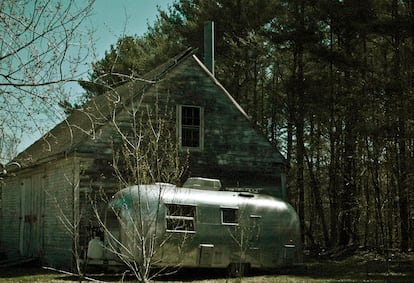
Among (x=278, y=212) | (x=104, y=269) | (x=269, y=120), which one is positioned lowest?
(x=104, y=269)

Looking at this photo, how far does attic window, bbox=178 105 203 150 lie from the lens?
20.3 metres

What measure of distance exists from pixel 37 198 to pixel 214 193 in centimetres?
760

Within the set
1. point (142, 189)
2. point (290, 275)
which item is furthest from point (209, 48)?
point (142, 189)

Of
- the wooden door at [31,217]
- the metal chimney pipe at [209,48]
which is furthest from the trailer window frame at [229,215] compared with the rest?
the metal chimney pipe at [209,48]

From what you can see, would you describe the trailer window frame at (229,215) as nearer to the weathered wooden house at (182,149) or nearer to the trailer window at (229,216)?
the trailer window at (229,216)

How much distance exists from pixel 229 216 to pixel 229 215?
0.09ft

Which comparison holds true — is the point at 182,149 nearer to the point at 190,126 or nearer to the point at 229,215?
the point at 190,126

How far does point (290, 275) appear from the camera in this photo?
17.2m

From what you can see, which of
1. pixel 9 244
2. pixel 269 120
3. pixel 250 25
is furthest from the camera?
pixel 269 120

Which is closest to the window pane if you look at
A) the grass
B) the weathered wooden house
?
the weathered wooden house

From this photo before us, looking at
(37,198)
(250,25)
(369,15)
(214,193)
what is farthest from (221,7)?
(214,193)

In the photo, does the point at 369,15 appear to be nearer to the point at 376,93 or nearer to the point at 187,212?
the point at 376,93

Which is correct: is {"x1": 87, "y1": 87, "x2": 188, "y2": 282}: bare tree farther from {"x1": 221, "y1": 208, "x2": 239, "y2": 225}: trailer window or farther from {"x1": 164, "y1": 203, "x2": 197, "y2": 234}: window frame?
{"x1": 221, "y1": 208, "x2": 239, "y2": 225}: trailer window

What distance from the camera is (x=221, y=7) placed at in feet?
105
